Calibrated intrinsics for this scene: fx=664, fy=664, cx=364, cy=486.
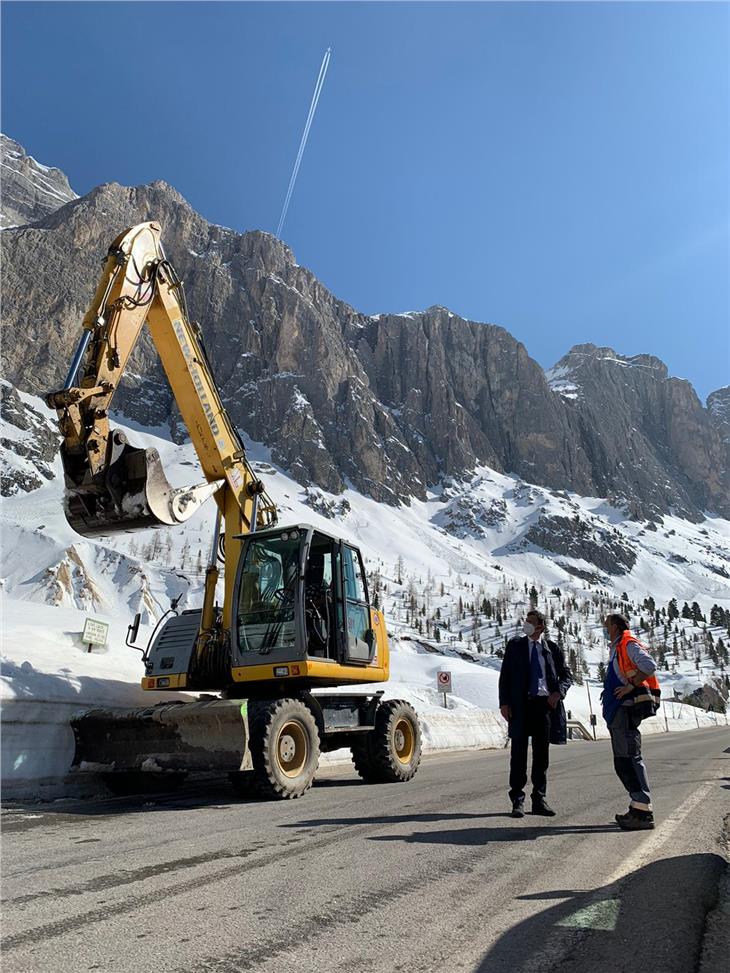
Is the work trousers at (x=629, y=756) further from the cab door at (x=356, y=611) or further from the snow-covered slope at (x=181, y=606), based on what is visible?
the snow-covered slope at (x=181, y=606)

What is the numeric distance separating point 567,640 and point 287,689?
492 ft

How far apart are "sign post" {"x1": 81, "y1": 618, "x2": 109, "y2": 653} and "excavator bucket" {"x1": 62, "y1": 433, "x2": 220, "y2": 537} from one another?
3312 millimetres

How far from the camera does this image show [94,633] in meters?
11.0

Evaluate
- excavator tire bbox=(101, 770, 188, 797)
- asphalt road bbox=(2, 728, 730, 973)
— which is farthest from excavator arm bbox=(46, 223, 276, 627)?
asphalt road bbox=(2, 728, 730, 973)

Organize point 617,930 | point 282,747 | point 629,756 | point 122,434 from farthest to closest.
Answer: point 122,434 < point 282,747 < point 629,756 < point 617,930

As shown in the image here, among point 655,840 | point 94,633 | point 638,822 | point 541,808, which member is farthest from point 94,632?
point 655,840

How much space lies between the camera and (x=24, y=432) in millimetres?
154750

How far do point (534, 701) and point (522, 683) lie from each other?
7.9 inches

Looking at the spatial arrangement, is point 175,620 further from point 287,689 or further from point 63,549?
point 63,549

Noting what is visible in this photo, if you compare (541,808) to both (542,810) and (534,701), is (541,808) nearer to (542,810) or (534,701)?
(542,810)

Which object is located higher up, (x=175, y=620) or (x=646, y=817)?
(x=175, y=620)

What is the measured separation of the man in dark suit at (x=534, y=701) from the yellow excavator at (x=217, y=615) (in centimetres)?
265

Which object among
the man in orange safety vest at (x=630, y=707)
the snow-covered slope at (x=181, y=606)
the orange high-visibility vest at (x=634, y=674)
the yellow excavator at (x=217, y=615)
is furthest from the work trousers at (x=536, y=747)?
the snow-covered slope at (x=181, y=606)

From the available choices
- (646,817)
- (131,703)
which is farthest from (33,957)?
(131,703)
